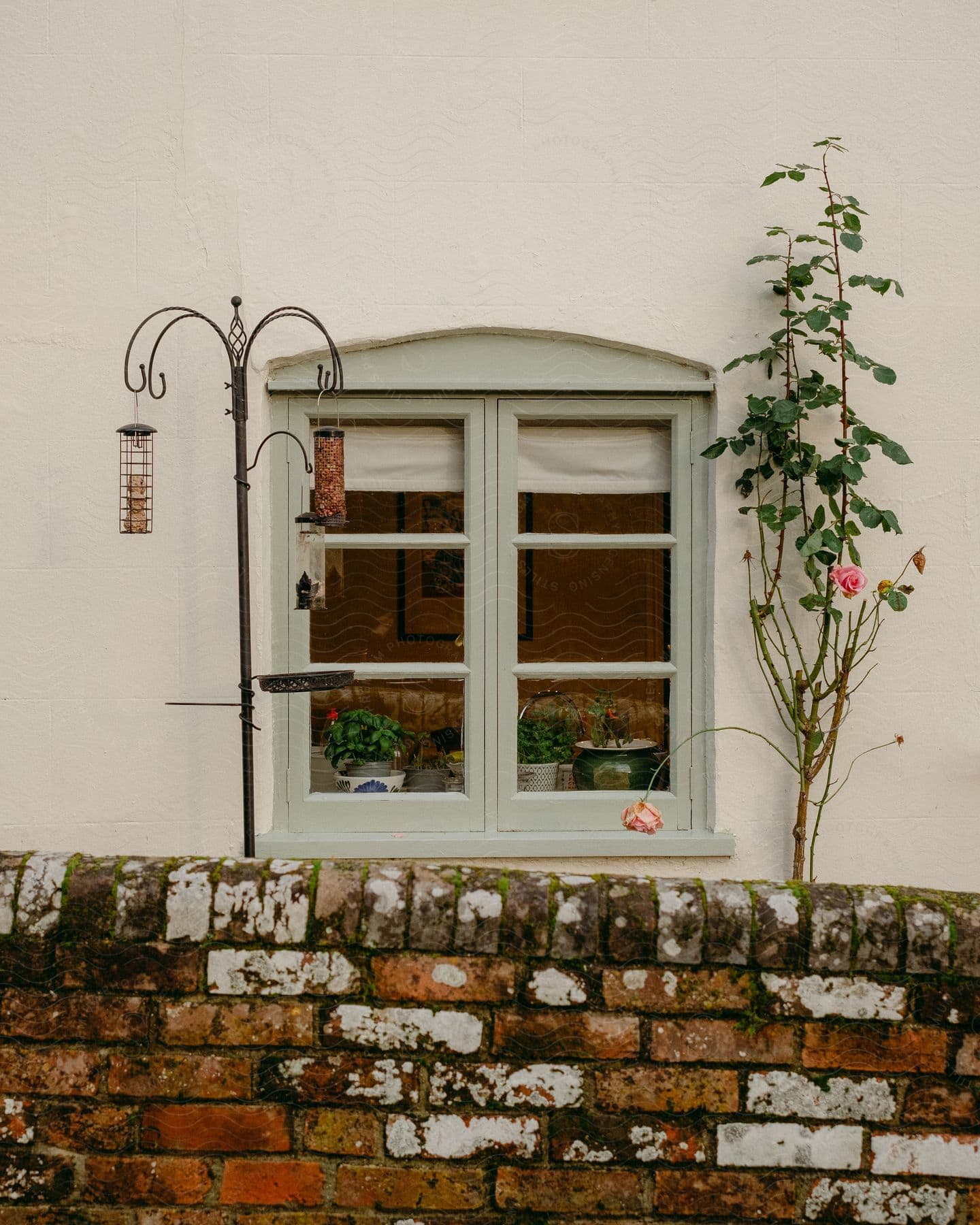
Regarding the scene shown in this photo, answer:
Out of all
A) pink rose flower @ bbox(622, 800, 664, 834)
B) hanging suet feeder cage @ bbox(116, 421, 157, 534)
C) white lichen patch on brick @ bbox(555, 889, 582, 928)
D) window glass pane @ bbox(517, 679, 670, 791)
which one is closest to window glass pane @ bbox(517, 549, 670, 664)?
window glass pane @ bbox(517, 679, 670, 791)

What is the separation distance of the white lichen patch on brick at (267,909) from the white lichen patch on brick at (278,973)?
0.02 m

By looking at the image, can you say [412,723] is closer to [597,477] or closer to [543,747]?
[543,747]

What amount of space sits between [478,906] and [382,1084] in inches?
11.2

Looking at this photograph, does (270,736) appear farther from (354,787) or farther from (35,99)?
(35,99)

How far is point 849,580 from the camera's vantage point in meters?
3.46

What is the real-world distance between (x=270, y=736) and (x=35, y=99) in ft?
7.21

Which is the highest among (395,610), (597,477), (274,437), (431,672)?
(274,437)

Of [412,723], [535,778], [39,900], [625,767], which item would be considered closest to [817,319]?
[625,767]

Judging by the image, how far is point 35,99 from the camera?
3693 millimetres

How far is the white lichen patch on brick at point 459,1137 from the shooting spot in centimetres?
160

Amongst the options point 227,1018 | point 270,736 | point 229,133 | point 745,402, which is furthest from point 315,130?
point 227,1018

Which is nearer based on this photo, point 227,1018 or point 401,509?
point 227,1018

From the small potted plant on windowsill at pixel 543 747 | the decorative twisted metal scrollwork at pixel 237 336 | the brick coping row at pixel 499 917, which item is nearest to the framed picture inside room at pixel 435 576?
the small potted plant on windowsill at pixel 543 747

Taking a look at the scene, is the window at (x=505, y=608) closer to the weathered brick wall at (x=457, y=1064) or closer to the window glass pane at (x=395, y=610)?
the window glass pane at (x=395, y=610)
